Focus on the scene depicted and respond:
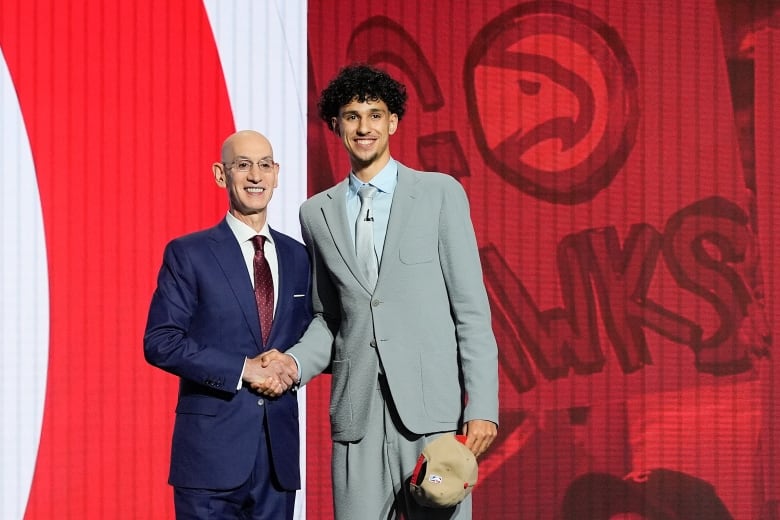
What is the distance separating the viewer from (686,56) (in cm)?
404

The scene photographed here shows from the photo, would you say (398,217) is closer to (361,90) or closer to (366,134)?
(366,134)

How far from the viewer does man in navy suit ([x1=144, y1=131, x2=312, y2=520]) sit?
230 cm

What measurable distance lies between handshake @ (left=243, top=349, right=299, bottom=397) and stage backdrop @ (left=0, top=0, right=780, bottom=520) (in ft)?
5.07

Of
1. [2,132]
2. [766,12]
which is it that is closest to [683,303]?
[766,12]

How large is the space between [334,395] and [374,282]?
29cm

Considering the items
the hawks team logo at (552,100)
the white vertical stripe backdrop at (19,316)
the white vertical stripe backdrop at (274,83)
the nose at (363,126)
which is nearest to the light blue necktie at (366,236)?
the nose at (363,126)

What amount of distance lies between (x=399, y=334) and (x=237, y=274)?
470mm

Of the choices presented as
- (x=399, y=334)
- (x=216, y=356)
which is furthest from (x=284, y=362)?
(x=399, y=334)

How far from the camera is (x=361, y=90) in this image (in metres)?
2.29

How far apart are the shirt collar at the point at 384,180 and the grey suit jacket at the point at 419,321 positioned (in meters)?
0.03

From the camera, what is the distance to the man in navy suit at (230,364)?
2305mm

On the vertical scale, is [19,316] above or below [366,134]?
below

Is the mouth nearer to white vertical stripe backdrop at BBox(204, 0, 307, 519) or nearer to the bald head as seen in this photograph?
the bald head

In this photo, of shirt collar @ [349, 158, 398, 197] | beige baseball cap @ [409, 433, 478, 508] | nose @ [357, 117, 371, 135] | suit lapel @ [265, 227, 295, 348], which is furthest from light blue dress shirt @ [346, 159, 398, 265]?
beige baseball cap @ [409, 433, 478, 508]
